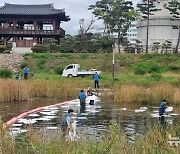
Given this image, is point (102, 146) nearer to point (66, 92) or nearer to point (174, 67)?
point (66, 92)

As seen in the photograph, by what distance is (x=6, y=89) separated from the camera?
2502cm

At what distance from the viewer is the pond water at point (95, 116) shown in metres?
16.3

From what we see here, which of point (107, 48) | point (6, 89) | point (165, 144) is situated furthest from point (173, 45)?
point (165, 144)

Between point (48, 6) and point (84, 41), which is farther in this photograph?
point (48, 6)

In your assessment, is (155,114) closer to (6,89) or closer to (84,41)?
(6,89)

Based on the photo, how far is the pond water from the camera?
1631 centimetres

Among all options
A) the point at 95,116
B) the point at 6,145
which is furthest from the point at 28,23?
the point at 6,145

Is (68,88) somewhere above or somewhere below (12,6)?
below

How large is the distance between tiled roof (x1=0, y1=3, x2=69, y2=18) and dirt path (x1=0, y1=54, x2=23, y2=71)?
Answer: 10.5 m

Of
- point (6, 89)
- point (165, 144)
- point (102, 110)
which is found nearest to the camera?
point (165, 144)

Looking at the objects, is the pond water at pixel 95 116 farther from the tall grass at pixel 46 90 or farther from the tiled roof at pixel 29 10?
the tiled roof at pixel 29 10

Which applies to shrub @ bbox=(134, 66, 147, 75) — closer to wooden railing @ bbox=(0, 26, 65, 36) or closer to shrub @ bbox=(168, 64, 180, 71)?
shrub @ bbox=(168, 64, 180, 71)

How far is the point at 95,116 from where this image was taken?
20.3 meters

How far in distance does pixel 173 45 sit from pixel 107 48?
8739mm
